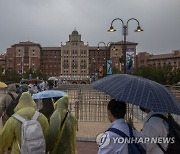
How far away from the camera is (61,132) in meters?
4.55

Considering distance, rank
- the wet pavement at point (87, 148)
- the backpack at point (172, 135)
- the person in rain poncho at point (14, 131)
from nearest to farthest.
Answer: the backpack at point (172, 135) → the person in rain poncho at point (14, 131) → the wet pavement at point (87, 148)

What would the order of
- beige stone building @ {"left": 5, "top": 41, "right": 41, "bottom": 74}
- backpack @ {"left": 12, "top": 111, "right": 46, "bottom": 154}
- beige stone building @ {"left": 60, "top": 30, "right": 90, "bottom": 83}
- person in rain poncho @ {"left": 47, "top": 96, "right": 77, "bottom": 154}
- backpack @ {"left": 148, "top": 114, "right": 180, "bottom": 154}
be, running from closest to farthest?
backpack @ {"left": 148, "top": 114, "right": 180, "bottom": 154}, backpack @ {"left": 12, "top": 111, "right": 46, "bottom": 154}, person in rain poncho @ {"left": 47, "top": 96, "right": 77, "bottom": 154}, beige stone building @ {"left": 5, "top": 41, "right": 41, "bottom": 74}, beige stone building @ {"left": 60, "top": 30, "right": 90, "bottom": 83}

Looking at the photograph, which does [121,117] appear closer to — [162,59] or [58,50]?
[162,59]

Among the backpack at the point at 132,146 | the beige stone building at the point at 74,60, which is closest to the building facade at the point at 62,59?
the beige stone building at the point at 74,60

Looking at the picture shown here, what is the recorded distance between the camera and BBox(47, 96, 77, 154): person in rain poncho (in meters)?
4.42

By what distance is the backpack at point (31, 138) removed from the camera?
383 cm

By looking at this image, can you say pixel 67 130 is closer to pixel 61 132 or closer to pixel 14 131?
pixel 61 132

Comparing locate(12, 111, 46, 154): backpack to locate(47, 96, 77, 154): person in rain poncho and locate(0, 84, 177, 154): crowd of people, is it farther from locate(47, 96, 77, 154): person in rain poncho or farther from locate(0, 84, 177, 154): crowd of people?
locate(47, 96, 77, 154): person in rain poncho

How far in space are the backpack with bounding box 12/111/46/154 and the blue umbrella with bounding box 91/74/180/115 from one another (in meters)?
0.83

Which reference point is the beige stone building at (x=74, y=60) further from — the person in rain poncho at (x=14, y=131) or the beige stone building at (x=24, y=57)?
the person in rain poncho at (x=14, y=131)

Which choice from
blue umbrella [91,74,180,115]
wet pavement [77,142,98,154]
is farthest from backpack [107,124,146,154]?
wet pavement [77,142,98,154]

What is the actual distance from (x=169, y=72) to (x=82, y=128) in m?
48.9

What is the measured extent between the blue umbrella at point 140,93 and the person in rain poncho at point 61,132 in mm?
981

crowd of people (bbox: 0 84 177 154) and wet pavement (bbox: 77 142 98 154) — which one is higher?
crowd of people (bbox: 0 84 177 154)
